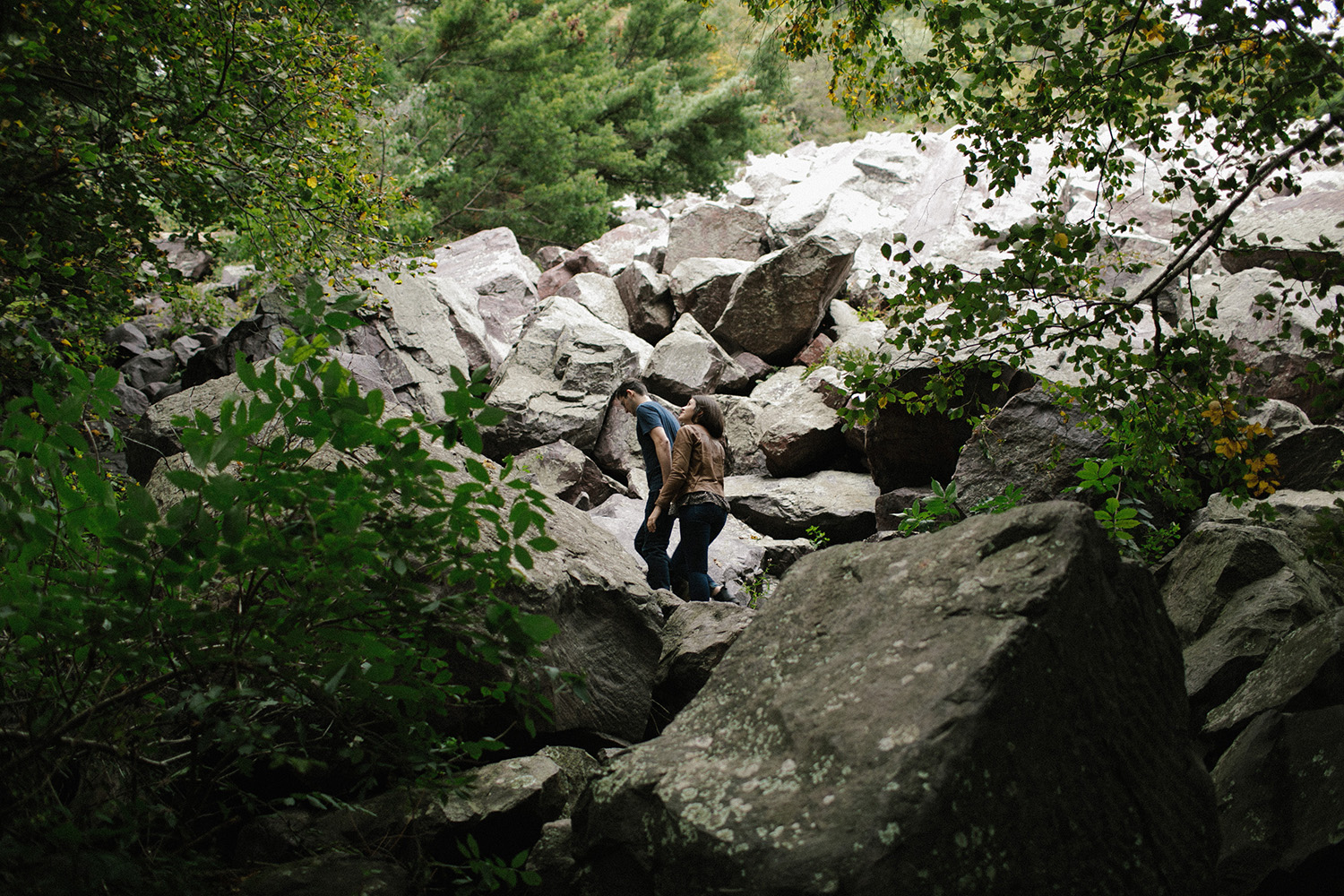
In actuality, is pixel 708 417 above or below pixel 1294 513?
above

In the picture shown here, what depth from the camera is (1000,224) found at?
18297 mm

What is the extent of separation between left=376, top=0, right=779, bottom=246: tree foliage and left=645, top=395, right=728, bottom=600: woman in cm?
1177

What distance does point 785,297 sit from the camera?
508 inches

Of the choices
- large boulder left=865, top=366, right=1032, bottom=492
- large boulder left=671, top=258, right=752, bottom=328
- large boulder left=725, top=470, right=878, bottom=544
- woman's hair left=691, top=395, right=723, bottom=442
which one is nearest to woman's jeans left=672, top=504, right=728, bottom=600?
woman's hair left=691, top=395, right=723, bottom=442

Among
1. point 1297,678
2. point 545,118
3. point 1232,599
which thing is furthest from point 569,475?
point 545,118

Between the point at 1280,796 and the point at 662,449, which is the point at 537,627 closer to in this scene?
the point at 1280,796

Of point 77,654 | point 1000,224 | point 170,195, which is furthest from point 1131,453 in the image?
point 1000,224

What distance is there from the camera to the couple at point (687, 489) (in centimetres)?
648

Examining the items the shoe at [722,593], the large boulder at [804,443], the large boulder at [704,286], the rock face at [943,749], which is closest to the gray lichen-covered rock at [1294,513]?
the rock face at [943,749]

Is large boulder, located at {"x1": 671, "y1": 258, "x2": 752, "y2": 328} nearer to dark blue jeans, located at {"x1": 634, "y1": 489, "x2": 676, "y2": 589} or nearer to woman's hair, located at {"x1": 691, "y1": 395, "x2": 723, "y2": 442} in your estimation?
woman's hair, located at {"x1": 691, "y1": 395, "x2": 723, "y2": 442}

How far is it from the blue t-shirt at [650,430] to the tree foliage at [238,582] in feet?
14.9

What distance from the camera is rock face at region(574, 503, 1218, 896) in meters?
2.10

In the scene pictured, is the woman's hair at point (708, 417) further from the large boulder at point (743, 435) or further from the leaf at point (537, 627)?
the leaf at point (537, 627)

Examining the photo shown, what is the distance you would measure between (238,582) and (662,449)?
189 inches
